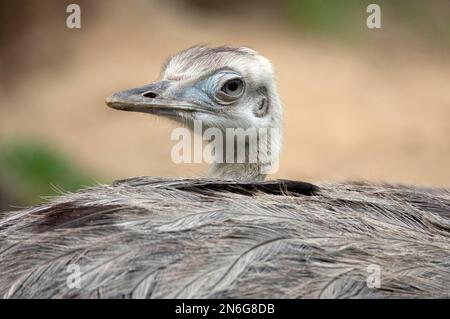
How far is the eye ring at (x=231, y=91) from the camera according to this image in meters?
3.97

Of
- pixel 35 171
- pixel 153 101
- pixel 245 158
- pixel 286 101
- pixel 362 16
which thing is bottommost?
pixel 35 171

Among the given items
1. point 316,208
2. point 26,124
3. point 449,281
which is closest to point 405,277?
point 449,281

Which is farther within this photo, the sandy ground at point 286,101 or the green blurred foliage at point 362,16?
the green blurred foliage at point 362,16

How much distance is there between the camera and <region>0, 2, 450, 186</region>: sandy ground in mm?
6955

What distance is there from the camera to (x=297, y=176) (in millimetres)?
6625

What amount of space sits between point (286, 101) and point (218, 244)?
208 inches

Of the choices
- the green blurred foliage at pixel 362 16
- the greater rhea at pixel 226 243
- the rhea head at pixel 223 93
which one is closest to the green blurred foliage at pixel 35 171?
the rhea head at pixel 223 93

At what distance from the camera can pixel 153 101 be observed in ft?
12.2

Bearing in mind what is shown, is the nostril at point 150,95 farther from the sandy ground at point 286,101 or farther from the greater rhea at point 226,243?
the sandy ground at point 286,101

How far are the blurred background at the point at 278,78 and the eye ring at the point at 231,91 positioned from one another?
2406 mm

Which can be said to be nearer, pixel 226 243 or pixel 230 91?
pixel 226 243

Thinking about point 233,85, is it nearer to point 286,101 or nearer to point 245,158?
point 245,158

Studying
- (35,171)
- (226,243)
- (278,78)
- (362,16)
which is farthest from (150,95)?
(362,16)
